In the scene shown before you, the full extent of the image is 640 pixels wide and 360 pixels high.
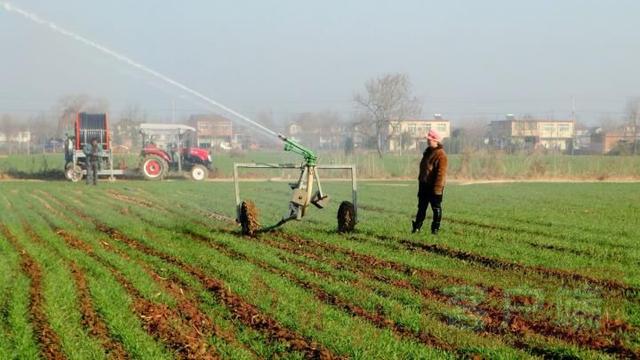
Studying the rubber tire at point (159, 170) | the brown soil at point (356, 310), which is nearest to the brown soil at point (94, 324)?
the brown soil at point (356, 310)

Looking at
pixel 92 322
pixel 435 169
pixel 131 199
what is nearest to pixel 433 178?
pixel 435 169

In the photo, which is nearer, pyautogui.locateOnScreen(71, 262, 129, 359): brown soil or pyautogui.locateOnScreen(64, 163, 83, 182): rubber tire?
pyautogui.locateOnScreen(71, 262, 129, 359): brown soil

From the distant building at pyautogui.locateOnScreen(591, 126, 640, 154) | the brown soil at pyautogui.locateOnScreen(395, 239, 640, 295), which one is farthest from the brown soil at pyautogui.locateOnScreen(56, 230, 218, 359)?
the distant building at pyautogui.locateOnScreen(591, 126, 640, 154)

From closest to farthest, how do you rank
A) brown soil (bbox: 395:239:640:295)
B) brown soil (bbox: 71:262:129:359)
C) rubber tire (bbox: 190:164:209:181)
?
brown soil (bbox: 71:262:129:359)
brown soil (bbox: 395:239:640:295)
rubber tire (bbox: 190:164:209:181)

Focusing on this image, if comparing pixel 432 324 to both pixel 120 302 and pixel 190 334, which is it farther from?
pixel 120 302

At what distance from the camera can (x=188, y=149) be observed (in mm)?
38125

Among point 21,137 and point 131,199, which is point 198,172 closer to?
point 131,199

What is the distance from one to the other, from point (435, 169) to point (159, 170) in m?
23.5

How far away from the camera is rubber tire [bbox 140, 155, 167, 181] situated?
3531cm

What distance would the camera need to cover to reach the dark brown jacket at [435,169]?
46.0ft

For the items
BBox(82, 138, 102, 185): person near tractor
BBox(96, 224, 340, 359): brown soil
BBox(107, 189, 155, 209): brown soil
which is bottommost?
BBox(96, 224, 340, 359): brown soil

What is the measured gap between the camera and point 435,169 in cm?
1408

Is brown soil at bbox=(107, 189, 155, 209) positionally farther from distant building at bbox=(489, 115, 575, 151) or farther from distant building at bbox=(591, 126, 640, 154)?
distant building at bbox=(591, 126, 640, 154)

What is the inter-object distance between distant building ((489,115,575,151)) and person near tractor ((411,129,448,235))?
58052 millimetres
